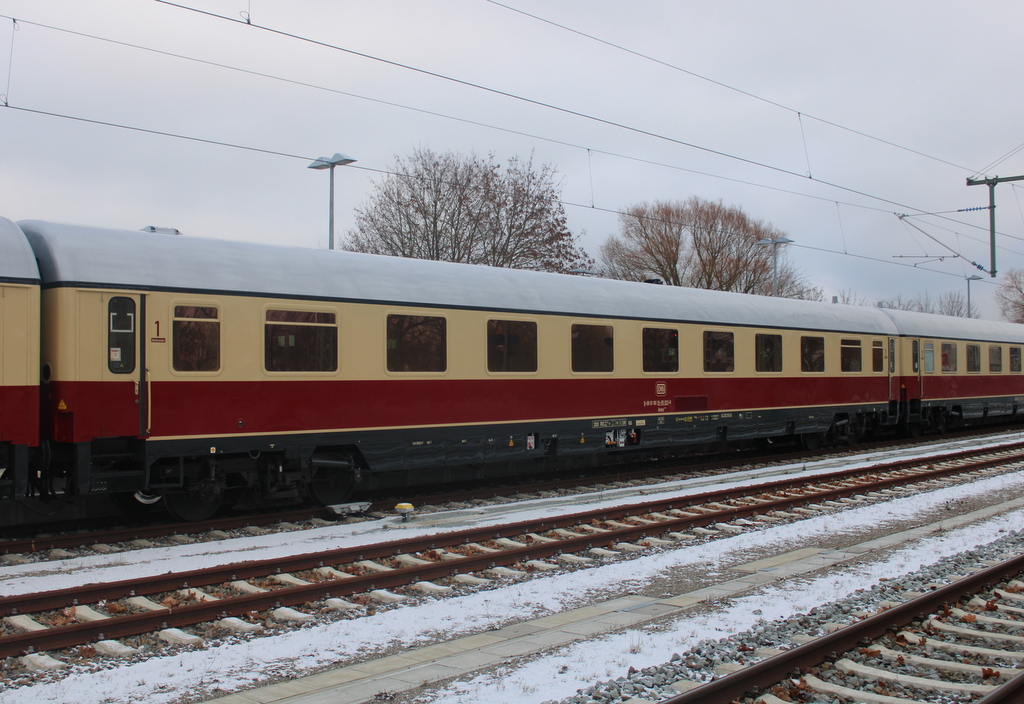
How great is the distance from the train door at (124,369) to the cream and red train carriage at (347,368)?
0.8 inches

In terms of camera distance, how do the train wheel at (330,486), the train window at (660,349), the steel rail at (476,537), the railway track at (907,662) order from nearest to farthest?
1. the railway track at (907,662)
2. the steel rail at (476,537)
3. the train wheel at (330,486)
4. the train window at (660,349)

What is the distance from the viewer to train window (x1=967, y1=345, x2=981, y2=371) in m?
24.7

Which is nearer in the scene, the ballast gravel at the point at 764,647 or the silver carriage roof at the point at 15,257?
the ballast gravel at the point at 764,647

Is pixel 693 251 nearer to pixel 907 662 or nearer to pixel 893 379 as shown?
pixel 893 379

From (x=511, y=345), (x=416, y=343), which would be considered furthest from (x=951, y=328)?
(x=416, y=343)

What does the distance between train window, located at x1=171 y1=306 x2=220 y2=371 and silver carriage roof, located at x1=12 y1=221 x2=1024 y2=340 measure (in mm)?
286

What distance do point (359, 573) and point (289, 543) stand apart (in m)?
1.62

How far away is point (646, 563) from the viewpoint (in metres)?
8.46

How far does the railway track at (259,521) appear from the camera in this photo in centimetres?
901

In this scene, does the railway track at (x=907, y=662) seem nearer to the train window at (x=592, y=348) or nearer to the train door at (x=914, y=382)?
the train window at (x=592, y=348)

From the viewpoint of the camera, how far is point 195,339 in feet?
32.5

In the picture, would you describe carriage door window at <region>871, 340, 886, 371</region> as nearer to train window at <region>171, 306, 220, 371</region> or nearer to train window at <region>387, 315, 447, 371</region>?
train window at <region>387, 315, 447, 371</region>

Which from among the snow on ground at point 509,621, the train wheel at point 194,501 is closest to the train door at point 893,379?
the snow on ground at point 509,621

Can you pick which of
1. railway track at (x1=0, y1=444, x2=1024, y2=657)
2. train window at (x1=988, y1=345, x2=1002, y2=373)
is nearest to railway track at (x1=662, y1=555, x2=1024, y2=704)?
railway track at (x1=0, y1=444, x2=1024, y2=657)
